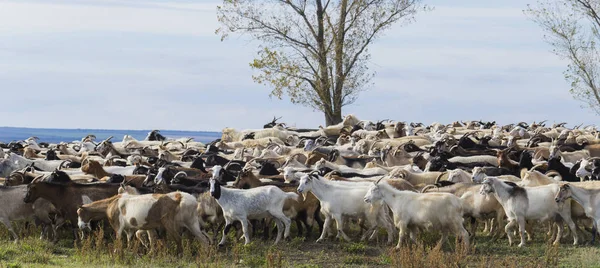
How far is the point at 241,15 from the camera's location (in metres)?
35.1

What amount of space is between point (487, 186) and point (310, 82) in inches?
837

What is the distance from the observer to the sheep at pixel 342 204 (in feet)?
47.3

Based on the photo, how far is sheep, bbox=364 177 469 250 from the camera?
1345cm

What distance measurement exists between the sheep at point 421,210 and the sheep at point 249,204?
1373 mm

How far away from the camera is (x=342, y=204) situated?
14.6 meters

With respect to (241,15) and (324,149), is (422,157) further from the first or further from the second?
(241,15)

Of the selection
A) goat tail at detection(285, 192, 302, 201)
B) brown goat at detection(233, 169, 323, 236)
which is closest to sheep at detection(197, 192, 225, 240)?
brown goat at detection(233, 169, 323, 236)

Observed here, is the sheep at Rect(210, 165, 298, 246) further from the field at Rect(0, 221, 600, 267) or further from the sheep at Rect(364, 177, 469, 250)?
the sheep at Rect(364, 177, 469, 250)

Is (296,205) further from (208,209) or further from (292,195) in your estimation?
(208,209)

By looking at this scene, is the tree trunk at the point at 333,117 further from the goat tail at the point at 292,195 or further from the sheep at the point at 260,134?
the goat tail at the point at 292,195

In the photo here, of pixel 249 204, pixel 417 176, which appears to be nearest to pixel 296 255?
pixel 249 204

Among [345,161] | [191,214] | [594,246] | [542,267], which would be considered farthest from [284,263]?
[345,161]

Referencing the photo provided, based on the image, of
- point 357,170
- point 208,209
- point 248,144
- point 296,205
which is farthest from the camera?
point 248,144

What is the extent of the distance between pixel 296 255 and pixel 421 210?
1.92 m
